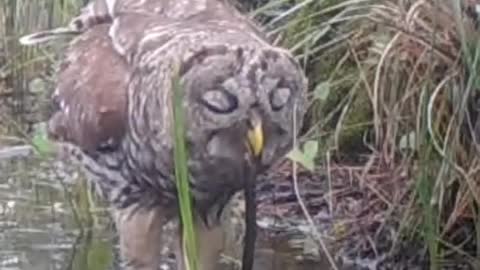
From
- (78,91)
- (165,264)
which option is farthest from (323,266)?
(78,91)

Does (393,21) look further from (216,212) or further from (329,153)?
(216,212)

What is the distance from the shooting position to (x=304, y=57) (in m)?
5.12

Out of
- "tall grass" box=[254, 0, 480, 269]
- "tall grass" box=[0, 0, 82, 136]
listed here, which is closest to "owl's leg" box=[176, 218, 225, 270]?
"tall grass" box=[254, 0, 480, 269]

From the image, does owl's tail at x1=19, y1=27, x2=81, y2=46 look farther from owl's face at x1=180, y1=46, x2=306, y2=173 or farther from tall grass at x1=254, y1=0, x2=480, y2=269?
owl's face at x1=180, y1=46, x2=306, y2=173

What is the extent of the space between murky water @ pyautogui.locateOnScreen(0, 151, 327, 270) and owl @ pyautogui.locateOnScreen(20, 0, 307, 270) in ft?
0.75

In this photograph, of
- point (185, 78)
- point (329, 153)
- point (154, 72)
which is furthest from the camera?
point (329, 153)

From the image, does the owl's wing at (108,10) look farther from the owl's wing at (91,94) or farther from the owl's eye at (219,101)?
the owl's eye at (219,101)

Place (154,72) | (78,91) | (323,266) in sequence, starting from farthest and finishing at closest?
(323,266) → (78,91) → (154,72)

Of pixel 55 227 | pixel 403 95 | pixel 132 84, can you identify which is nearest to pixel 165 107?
pixel 132 84

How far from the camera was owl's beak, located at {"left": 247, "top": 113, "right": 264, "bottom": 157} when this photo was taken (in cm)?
369

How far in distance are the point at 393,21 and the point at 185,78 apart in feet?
4.18

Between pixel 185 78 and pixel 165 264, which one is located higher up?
pixel 185 78

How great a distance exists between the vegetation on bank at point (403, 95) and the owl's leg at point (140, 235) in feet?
1.43

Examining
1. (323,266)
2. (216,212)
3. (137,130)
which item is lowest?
(323,266)
